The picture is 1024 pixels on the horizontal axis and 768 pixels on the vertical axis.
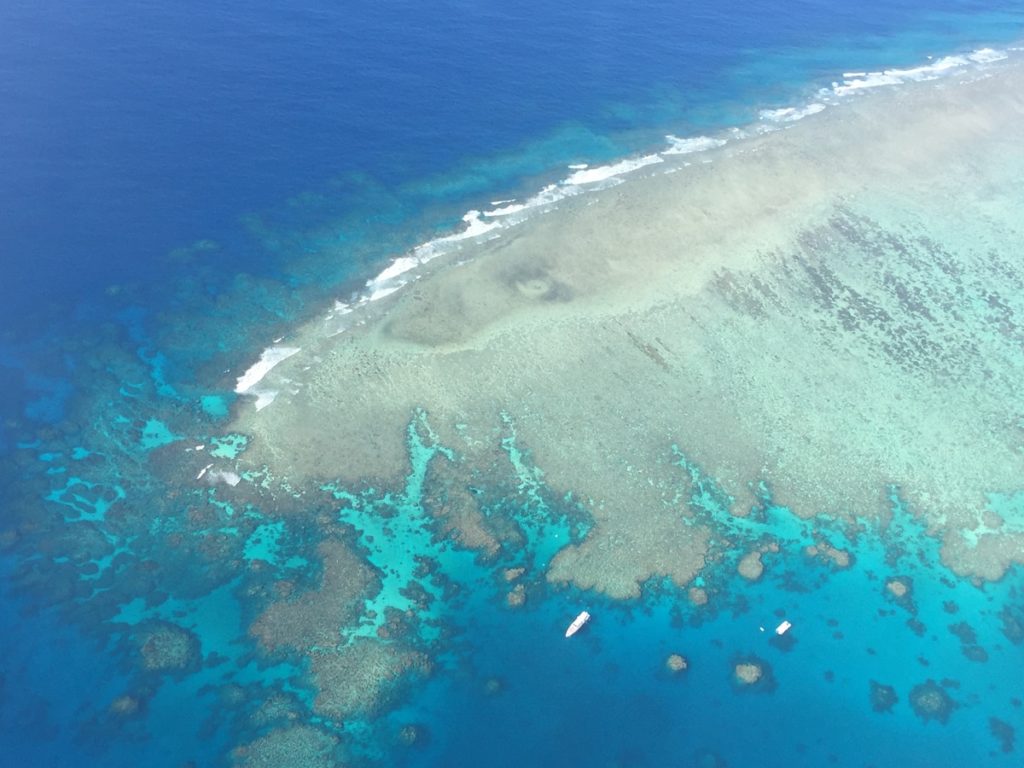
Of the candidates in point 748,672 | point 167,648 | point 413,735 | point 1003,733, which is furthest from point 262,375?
point 1003,733

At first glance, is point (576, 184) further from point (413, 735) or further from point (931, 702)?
point (413, 735)

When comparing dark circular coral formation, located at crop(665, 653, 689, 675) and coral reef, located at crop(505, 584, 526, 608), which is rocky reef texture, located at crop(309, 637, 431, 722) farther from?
dark circular coral formation, located at crop(665, 653, 689, 675)

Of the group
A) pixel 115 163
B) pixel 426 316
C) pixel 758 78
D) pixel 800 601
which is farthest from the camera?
pixel 758 78

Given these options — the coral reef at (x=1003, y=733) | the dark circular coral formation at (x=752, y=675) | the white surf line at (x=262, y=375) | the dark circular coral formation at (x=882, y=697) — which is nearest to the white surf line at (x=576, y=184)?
the white surf line at (x=262, y=375)

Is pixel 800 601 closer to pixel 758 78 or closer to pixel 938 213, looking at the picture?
pixel 938 213

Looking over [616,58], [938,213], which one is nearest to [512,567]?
[938,213]

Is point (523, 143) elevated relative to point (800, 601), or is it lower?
elevated

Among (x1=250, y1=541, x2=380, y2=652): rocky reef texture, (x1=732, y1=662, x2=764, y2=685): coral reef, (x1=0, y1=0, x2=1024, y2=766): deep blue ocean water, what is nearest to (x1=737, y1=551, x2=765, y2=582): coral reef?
(x1=0, y1=0, x2=1024, y2=766): deep blue ocean water
